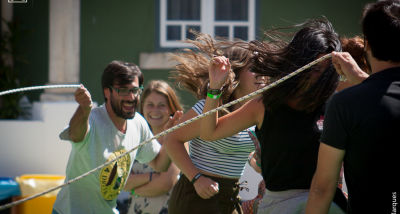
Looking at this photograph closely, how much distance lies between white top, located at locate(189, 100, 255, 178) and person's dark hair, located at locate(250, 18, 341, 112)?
2.37 feet

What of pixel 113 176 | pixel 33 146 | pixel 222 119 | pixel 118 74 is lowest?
pixel 33 146

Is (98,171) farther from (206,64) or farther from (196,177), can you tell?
(206,64)

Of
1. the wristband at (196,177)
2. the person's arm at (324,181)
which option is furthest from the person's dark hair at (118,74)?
the person's arm at (324,181)

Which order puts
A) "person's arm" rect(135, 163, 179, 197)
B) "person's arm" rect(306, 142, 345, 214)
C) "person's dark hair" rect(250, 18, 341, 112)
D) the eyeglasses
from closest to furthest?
"person's arm" rect(306, 142, 345, 214)
"person's dark hair" rect(250, 18, 341, 112)
the eyeglasses
"person's arm" rect(135, 163, 179, 197)

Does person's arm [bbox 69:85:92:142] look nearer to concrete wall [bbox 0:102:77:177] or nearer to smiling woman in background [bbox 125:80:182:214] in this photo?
smiling woman in background [bbox 125:80:182:214]

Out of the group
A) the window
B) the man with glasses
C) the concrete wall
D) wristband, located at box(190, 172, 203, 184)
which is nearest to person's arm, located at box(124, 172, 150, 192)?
the man with glasses

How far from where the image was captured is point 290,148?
2.68 m

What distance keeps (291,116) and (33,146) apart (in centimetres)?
574

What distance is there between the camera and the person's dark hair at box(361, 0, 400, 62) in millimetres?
2268

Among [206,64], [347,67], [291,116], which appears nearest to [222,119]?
[291,116]

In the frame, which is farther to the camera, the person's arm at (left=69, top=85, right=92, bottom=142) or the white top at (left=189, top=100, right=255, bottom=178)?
the white top at (left=189, top=100, right=255, bottom=178)

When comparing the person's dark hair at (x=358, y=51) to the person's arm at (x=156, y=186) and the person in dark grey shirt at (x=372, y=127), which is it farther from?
the person's arm at (x=156, y=186)

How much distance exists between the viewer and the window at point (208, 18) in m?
9.17

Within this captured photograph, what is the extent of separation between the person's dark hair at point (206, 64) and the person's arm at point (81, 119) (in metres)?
0.76
